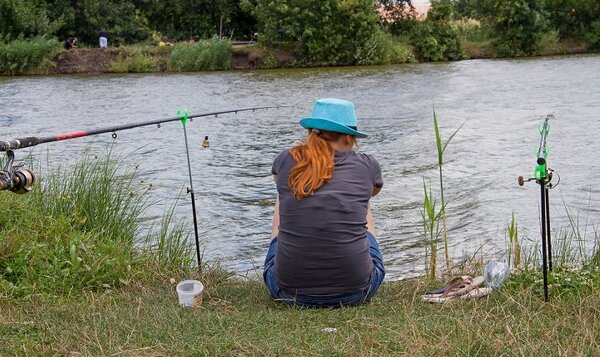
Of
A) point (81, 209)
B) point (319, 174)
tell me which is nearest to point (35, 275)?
point (81, 209)

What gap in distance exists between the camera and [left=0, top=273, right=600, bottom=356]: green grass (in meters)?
2.90

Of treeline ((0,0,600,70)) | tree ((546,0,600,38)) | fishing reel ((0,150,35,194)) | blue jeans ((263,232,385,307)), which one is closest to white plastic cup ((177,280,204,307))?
blue jeans ((263,232,385,307))

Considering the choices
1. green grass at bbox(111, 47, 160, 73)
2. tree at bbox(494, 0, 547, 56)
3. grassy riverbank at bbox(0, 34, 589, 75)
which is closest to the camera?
grassy riverbank at bbox(0, 34, 589, 75)

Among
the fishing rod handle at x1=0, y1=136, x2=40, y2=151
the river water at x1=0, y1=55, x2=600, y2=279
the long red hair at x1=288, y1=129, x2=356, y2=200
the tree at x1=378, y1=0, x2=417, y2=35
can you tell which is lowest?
the river water at x1=0, y1=55, x2=600, y2=279

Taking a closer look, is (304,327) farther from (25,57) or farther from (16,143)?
(25,57)

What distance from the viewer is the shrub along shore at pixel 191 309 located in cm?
296

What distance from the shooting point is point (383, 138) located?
11.7 meters

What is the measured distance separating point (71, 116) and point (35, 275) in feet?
34.7

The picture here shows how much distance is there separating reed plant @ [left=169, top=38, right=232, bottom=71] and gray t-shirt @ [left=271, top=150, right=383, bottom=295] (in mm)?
21726

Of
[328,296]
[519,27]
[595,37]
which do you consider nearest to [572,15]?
[595,37]

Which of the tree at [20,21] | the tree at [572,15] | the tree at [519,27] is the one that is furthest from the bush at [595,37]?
the tree at [20,21]

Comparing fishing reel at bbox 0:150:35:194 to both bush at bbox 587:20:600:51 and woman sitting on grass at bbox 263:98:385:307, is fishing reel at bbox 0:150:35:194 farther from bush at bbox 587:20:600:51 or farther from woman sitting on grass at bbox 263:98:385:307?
bush at bbox 587:20:600:51

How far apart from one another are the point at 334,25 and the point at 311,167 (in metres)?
23.2

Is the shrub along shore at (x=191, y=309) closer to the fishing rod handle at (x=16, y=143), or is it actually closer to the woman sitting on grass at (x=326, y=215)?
the woman sitting on grass at (x=326, y=215)
